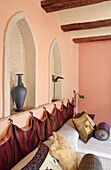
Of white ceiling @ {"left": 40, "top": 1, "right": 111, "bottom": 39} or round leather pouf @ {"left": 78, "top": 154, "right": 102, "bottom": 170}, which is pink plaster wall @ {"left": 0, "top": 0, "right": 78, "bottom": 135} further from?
round leather pouf @ {"left": 78, "top": 154, "right": 102, "bottom": 170}

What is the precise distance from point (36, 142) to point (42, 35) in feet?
4.89

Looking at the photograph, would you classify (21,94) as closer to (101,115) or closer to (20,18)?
(20,18)

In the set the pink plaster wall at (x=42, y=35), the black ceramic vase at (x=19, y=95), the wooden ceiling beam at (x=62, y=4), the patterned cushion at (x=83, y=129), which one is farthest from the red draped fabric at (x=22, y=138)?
the wooden ceiling beam at (x=62, y=4)

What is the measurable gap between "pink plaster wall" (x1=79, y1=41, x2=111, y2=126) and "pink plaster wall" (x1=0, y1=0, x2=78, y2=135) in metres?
0.98

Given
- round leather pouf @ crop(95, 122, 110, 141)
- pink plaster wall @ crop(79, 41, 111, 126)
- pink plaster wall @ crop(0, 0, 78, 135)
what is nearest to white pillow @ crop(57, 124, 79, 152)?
round leather pouf @ crop(95, 122, 110, 141)

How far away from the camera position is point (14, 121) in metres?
1.66

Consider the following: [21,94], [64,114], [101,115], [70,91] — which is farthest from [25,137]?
[101,115]

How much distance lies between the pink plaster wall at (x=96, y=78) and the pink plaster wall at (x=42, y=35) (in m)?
0.98

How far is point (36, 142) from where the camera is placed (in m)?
1.99

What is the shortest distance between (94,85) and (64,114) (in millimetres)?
1742

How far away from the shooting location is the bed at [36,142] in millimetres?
1457

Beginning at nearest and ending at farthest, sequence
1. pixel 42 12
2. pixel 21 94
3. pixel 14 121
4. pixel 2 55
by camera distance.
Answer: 1. pixel 2 55
2. pixel 14 121
3. pixel 21 94
4. pixel 42 12

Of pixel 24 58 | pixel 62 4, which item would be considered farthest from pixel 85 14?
pixel 24 58

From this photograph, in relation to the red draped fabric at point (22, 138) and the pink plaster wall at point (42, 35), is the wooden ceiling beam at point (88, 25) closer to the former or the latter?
the pink plaster wall at point (42, 35)
